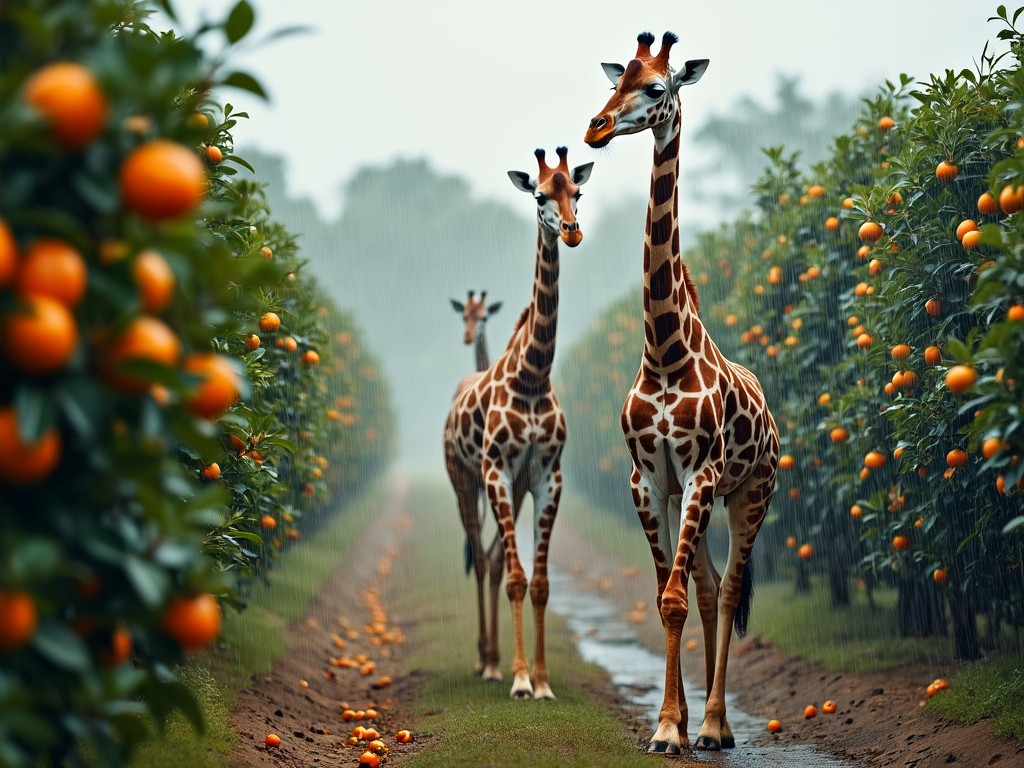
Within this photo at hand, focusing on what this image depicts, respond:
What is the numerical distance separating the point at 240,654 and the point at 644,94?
252 inches

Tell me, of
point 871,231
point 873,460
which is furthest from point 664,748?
point 871,231

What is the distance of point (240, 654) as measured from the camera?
392 inches

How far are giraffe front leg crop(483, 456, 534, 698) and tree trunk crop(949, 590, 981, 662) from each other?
12.7ft

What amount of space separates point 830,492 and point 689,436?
4.94 metres

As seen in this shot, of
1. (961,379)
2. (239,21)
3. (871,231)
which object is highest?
(871,231)

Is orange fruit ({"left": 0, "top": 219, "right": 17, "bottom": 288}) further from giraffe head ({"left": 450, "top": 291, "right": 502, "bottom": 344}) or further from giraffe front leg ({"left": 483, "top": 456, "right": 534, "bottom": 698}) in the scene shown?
giraffe head ({"left": 450, "top": 291, "right": 502, "bottom": 344})

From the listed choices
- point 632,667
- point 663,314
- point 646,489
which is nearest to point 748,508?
point 646,489

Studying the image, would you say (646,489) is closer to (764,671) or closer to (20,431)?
(764,671)

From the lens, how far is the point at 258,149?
94.2m

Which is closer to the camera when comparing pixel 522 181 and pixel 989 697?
pixel 989 697

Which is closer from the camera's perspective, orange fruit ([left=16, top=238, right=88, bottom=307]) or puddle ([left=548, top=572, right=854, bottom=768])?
orange fruit ([left=16, top=238, right=88, bottom=307])

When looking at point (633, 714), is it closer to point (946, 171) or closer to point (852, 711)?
point (852, 711)

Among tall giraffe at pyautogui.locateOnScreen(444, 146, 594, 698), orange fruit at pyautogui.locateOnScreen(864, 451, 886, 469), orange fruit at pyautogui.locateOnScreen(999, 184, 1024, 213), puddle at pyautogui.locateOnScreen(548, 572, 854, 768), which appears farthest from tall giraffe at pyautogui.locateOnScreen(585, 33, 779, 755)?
orange fruit at pyautogui.locateOnScreen(999, 184, 1024, 213)

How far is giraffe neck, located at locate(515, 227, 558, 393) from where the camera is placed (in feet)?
31.7
